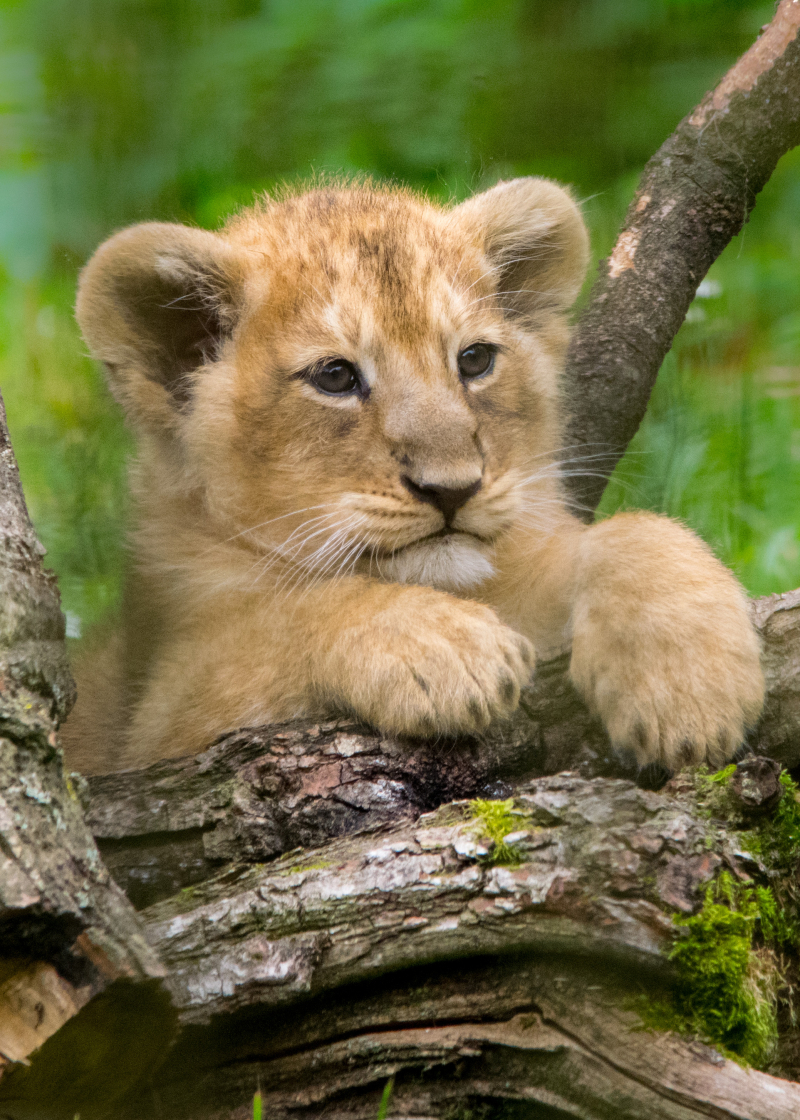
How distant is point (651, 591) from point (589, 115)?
0.95m

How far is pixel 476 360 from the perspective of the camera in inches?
102

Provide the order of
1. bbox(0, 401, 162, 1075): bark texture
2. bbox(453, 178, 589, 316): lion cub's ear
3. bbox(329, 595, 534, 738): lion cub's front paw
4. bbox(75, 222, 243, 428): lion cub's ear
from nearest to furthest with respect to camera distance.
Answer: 1. bbox(0, 401, 162, 1075): bark texture
2. bbox(329, 595, 534, 738): lion cub's front paw
3. bbox(75, 222, 243, 428): lion cub's ear
4. bbox(453, 178, 589, 316): lion cub's ear

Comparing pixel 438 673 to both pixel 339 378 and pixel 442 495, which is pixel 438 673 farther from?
pixel 339 378

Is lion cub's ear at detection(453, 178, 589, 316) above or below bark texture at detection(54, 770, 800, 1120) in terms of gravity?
above

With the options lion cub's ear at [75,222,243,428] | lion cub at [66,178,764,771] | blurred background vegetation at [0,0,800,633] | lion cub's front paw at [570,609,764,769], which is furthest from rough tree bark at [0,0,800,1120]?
lion cub's ear at [75,222,243,428]

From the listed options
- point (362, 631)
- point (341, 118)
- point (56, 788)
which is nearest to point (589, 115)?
point (341, 118)

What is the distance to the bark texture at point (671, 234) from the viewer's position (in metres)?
2.03

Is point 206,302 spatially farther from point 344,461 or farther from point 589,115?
point 589,115

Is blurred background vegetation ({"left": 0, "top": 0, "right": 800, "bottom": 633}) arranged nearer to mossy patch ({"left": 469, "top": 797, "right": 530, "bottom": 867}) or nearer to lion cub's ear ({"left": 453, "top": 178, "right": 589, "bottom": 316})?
lion cub's ear ({"left": 453, "top": 178, "right": 589, "bottom": 316})

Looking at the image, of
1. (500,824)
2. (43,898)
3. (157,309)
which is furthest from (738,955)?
(157,309)

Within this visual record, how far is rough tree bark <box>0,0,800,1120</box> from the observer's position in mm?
1276

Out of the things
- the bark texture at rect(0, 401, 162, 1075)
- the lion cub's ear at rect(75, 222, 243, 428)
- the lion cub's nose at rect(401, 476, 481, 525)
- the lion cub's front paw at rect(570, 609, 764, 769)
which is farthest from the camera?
the lion cub's ear at rect(75, 222, 243, 428)

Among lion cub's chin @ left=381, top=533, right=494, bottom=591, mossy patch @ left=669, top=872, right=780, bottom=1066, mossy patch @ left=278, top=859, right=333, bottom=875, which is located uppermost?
lion cub's chin @ left=381, top=533, right=494, bottom=591

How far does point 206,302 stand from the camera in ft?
8.38
